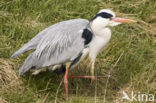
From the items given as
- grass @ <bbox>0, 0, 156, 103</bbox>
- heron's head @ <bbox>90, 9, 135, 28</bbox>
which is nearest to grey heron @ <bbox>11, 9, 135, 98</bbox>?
heron's head @ <bbox>90, 9, 135, 28</bbox>

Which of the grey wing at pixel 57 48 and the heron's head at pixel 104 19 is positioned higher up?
the heron's head at pixel 104 19

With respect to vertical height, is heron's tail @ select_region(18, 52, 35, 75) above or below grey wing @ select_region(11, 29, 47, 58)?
below

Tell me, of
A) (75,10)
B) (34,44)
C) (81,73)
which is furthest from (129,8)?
(34,44)

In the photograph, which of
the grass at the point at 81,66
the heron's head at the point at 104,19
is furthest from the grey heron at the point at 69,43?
the grass at the point at 81,66

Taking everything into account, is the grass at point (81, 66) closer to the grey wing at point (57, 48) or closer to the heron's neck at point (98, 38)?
the grey wing at point (57, 48)

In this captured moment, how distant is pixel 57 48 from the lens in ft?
16.9

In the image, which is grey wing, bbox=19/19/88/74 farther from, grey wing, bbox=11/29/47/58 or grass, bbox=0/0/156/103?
grass, bbox=0/0/156/103

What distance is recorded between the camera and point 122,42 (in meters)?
5.99

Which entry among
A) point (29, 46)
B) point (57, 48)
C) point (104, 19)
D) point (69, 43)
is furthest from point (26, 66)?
point (104, 19)

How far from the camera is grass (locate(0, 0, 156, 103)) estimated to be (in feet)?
17.0

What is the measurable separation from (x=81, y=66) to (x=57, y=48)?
64 centimetres

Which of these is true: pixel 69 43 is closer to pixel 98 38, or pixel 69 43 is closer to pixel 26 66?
pixel 98 38

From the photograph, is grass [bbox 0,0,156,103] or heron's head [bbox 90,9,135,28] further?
grass [bbox 0,0,156,103]

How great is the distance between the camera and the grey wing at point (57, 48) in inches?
200
